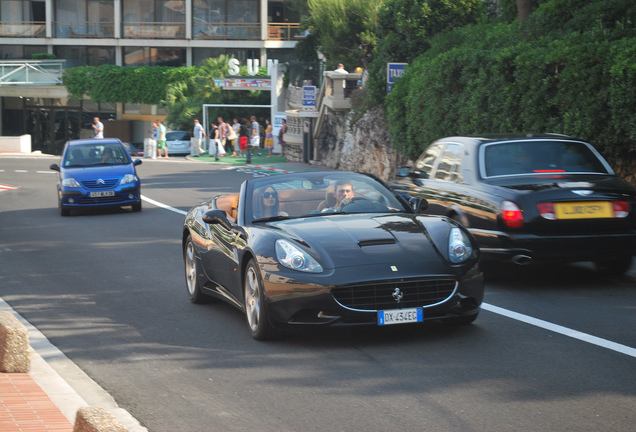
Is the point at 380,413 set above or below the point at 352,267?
below

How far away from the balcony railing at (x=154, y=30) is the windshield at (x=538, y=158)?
62.3 meters

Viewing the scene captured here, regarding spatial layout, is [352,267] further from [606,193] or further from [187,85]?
[187,85]

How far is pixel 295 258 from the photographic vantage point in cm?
697

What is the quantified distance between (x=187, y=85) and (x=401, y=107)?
42379 millimetres

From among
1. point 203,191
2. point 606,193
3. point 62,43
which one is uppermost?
point 62,43

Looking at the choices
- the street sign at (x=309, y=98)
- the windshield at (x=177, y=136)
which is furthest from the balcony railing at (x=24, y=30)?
the street sign at (x=309, y=98)

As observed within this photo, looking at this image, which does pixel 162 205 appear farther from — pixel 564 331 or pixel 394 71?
pixel 564 331

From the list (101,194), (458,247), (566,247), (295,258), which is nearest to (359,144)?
(101,194)

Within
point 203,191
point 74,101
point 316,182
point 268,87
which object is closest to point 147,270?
point 316,182

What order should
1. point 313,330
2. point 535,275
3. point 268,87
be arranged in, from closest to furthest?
point 313,330 < point 535,275 < point 268,87

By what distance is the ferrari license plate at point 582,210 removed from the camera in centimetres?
904

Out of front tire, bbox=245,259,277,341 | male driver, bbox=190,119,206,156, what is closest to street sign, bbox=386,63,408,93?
male driver, bbox=190,119,206,156

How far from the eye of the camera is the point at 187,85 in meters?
65.5

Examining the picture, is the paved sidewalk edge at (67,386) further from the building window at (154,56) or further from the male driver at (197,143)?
the building window at (154,56)
